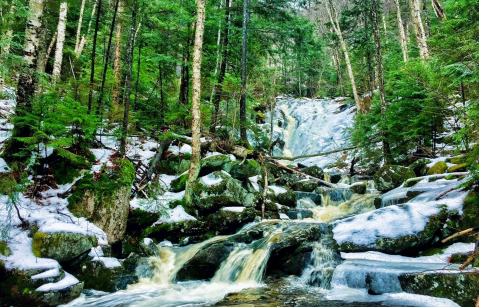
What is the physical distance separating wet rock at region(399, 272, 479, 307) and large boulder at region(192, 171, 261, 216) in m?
4.95

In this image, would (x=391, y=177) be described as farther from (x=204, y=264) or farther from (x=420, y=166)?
(x=204, y=264)

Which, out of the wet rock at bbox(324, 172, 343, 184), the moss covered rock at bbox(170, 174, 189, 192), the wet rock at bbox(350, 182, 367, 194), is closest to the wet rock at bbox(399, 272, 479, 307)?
the moss covered rock at bbox(170, 174, 189, 192)

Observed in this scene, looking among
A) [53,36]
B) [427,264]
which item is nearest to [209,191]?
[427,264]

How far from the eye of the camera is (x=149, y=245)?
6.72m

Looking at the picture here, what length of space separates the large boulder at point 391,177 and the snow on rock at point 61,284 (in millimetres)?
10913

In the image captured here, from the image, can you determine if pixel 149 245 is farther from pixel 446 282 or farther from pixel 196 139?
pixel 446 282

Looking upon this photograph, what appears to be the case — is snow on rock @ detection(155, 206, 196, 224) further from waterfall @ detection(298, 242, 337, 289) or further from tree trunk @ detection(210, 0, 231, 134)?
tree trunk @ detection(210, 0, 231, 134)

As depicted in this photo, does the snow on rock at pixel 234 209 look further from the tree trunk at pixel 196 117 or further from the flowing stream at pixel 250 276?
the tree trunk at pixel 196 117

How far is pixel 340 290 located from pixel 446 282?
1.79 m

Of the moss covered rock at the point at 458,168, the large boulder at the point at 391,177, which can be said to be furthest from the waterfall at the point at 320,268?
the large boulder at the point at 391,177

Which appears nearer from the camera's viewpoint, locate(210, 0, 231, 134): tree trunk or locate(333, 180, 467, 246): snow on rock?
locate(333, 180, 467, 246): snow on rock

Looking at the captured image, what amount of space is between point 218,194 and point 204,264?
7.82ft

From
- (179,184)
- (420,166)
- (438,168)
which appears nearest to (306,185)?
(420,166)

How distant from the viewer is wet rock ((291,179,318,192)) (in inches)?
461
